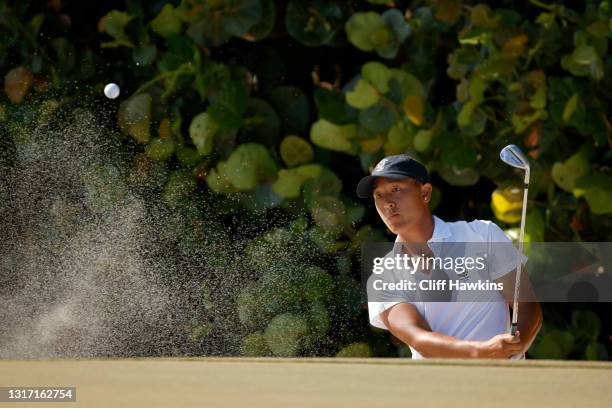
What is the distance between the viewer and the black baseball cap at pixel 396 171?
192 cm

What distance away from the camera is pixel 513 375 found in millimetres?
1459

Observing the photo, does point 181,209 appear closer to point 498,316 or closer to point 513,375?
point 498,316

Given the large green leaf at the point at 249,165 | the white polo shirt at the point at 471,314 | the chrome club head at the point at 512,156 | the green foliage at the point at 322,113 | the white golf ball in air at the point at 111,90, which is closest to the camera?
the chrome club head at the point at 512,156

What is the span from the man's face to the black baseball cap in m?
0.01

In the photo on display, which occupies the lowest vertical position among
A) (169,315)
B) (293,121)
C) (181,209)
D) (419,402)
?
(169,315)

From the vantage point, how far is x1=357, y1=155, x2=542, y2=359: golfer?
1.74 m

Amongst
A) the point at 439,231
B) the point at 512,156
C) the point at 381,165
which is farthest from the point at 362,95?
the point at 512,156

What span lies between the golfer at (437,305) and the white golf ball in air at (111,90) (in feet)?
1.89

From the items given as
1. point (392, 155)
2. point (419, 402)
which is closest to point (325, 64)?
point (392, 155)

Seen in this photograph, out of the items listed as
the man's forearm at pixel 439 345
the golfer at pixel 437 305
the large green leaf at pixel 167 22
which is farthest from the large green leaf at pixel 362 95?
the man's forearm at pixel 439 345

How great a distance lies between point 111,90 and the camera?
2271mm

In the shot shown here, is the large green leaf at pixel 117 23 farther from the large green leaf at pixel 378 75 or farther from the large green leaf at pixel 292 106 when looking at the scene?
the large green leaf at pixel 378 75

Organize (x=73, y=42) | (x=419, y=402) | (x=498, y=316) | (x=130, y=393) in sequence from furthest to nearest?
(x=73, y=42), (x=498, y=316), (x=130, y=393), (x=419, y=402)

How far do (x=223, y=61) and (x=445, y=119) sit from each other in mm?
478
